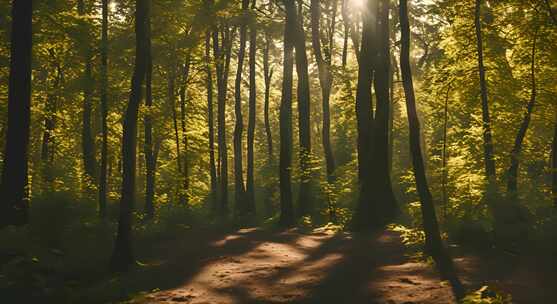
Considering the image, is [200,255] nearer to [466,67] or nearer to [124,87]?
[124,87]

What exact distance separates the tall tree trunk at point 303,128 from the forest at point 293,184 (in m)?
0.08

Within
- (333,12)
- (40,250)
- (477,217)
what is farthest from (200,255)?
(333,12)

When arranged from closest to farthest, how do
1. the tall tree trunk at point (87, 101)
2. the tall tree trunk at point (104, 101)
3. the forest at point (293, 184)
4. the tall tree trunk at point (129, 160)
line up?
1. the forest at point (293, 184)
2. the tall tree trunk at point (129, 160)
3. the tall tree trunk at point (87, 101)
4. the tall tree trunk at point (104, 101)

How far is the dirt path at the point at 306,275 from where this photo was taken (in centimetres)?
884

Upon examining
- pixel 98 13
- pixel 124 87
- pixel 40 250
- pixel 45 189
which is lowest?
pixel 40 250

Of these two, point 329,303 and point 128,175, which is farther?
point 128,175

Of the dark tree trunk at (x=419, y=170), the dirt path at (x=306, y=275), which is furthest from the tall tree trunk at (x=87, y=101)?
the dark tree trunk at (x=419, y=170)

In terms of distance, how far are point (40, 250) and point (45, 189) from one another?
93.8 inches

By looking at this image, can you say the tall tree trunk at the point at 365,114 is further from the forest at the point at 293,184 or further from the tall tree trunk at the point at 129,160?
the tall tree trunk at the point at 129,160

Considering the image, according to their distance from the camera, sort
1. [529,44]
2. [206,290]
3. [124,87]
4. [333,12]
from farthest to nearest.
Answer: [333,12] < [124,87] < [529,44] < [206,290]

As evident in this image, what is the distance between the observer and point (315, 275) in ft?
34.2

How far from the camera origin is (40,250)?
38.7ft

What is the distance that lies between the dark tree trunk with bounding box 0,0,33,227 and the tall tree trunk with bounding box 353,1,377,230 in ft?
32.1

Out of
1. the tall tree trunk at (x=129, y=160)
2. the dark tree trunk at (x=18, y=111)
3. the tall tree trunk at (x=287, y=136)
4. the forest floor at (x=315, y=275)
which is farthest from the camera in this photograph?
the tall tree trunk at (x=287, y=136)
